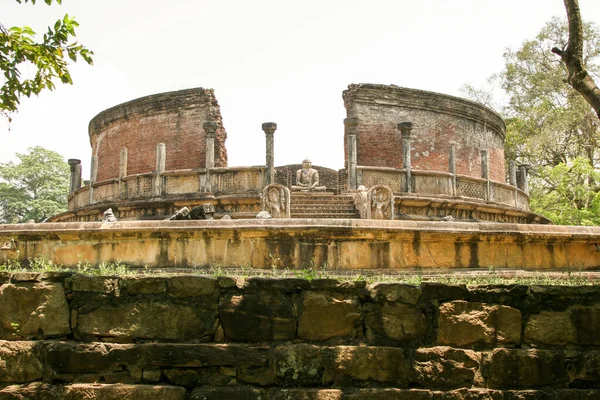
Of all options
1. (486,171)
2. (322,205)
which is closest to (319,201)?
(322,205)

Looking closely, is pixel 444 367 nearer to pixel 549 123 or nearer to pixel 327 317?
pixel 327 317

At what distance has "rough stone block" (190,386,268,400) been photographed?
3.32m

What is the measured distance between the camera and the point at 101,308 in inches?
138

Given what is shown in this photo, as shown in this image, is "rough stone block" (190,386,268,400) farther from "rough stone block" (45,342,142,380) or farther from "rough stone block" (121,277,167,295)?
"rough stone block" (121,277,167,295)

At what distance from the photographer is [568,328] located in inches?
138

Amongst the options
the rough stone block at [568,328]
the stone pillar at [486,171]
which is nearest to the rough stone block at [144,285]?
the rough stone block at [568,328]

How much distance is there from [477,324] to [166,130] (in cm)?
1833

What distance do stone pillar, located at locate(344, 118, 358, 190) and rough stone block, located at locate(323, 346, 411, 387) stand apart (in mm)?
11429

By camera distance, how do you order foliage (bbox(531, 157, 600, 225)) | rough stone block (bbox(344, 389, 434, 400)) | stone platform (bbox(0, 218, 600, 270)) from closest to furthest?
rough stone block (bbox(344, 389, 434, 400)) < stone platform (bbox(0, 218, 600, 270)) < foliage (bbox(531, 157, 600, 225))

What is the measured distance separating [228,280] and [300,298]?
0.45 meters

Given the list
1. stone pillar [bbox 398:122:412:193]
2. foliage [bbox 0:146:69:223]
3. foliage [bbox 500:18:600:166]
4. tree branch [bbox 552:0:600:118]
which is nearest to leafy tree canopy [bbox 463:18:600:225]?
foliage [bbox 500:18:600:166]

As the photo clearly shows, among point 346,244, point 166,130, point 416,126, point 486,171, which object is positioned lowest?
point 346,244

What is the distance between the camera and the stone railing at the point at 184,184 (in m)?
14.7

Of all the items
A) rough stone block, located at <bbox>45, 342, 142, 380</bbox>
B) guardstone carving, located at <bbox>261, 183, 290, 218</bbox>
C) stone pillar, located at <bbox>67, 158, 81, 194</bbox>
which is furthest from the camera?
stone pillar, located at <bbox>67, 158, 81, 194</bbox>
